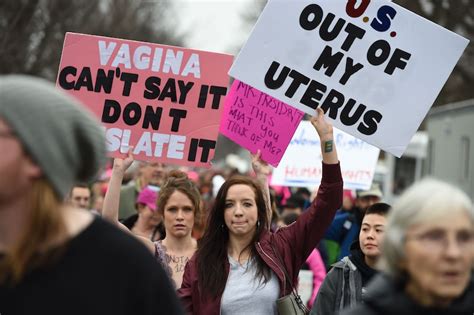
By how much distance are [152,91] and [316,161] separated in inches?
166

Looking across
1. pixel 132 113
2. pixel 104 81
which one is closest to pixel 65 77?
pixel 104 81

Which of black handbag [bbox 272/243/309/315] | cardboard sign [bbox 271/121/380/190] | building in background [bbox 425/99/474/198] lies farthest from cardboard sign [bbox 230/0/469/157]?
building in background [bbox 425/99/474/198]

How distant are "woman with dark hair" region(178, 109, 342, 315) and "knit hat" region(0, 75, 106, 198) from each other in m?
2.75

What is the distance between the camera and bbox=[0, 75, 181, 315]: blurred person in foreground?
2809 millimetres

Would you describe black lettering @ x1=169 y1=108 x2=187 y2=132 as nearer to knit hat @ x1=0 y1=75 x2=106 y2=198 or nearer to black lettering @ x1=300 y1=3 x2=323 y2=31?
black lettering @ x1=300 y1=3 x2=323 y2=31

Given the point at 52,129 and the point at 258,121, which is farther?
the point at 258,121

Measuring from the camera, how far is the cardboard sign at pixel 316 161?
11289mm

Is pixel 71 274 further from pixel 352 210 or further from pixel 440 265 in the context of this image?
pixel 352 210

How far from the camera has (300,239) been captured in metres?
5.79

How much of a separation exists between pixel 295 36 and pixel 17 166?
14.8 feet

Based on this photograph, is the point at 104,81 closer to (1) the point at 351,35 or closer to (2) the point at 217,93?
(2) the point at 217,93

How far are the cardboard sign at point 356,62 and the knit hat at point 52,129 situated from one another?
407 centimetres

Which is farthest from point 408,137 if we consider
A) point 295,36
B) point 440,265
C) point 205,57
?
point 440,265

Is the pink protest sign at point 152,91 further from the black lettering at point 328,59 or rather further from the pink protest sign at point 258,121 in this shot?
the black lettering at point 328,59
